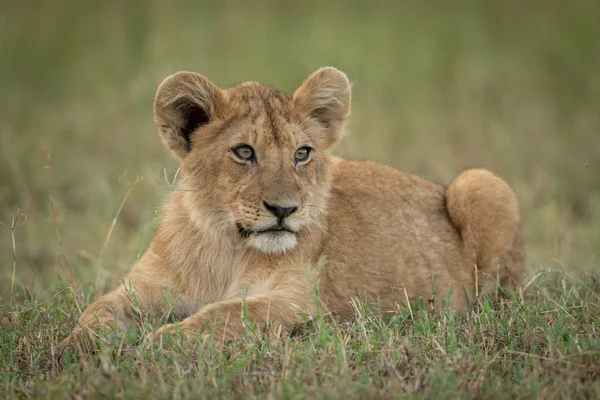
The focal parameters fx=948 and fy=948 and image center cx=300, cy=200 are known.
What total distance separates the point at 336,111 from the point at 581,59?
6.80 metres

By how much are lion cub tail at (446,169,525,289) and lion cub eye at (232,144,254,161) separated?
1.82 meters

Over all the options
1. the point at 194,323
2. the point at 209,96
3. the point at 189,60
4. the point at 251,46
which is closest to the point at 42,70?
the point at 189,60

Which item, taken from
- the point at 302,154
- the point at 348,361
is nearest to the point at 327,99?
the point at 302,154

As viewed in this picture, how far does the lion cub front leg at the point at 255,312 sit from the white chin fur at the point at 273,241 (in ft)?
0.73

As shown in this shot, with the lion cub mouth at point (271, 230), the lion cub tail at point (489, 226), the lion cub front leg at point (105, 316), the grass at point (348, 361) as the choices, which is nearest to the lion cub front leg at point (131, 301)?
the lion cub front leg at point (105, 316)

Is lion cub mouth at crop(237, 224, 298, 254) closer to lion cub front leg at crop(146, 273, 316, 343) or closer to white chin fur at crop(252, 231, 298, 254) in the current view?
white chin fur at crop(252, 231, 298, 254)

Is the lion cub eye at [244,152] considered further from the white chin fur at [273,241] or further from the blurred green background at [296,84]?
the blurred green background at [296,84]

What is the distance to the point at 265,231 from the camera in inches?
192

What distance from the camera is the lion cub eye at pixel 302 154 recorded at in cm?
521

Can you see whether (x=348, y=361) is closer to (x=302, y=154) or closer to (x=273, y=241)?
(x=273, y=241)

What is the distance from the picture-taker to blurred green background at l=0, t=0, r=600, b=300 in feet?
26.6

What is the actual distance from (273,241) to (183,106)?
3.16ft

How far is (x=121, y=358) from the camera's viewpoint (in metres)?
4.20

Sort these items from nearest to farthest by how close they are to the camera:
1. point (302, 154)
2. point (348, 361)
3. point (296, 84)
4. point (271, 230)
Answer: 1. point (348, 361)
2. point (271, 230)
3. point (302, 154)
4. point (296, 84)
